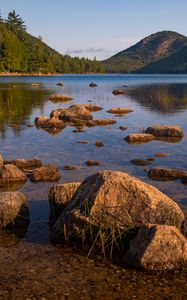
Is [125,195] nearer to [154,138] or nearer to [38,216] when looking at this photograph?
[38,216]

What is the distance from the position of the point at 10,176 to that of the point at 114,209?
669 cm

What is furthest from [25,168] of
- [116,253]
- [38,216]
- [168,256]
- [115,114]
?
[115,114]

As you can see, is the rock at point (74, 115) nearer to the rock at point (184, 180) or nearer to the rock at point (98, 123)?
the rock at point (98, 123)

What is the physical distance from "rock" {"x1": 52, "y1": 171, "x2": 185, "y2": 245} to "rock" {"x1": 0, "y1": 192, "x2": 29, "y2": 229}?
1.46m

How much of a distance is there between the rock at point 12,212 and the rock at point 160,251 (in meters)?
3.98

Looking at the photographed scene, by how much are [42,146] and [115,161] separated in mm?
5657

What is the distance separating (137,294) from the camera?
8773 mm

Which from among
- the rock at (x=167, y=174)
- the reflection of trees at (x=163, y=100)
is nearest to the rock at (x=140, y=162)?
the rock at (x=167, y=174)

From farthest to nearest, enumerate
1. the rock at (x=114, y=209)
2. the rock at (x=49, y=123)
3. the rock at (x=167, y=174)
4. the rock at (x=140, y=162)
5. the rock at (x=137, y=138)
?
the rock at (x=49, y=123), the rock at (x=137, y=138), the rock at (x=140, y=162), the rock at (x=167, y=174), the rock at (x=114, y=209)

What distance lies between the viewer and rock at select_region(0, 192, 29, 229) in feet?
40.5

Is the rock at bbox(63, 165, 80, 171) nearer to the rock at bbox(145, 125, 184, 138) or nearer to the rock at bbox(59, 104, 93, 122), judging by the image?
the rock at bbox(145, 125, 184, 138)

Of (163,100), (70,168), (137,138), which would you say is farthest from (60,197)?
(163,100)

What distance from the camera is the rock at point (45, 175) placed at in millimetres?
16825

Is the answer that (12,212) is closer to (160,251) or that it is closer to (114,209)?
(114,209)
